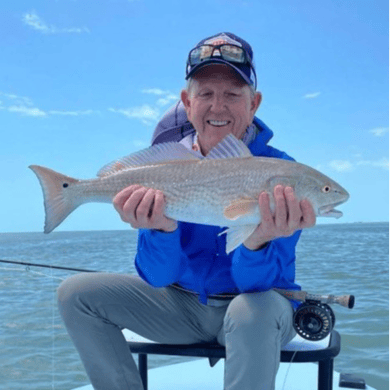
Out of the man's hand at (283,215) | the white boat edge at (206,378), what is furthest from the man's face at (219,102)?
the white boat edge at (206,378)

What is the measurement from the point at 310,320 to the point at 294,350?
180mm

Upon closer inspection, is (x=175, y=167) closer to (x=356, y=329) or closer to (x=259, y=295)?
(x=259, y=295)

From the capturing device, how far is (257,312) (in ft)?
7.58

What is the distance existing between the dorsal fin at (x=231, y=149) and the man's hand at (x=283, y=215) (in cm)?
27

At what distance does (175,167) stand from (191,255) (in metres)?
0.64

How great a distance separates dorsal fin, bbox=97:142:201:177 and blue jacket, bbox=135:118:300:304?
0.36 meters

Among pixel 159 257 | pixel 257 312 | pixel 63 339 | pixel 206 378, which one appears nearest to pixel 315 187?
pixel 257 312

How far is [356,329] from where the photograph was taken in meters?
7.09

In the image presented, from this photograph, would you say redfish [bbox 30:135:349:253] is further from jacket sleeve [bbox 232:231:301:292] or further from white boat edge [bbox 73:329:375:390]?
white boat edge [bbox 73:329:375:390]

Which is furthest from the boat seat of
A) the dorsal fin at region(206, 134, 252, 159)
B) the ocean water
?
the ocean water

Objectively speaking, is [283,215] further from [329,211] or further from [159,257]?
[159,257]

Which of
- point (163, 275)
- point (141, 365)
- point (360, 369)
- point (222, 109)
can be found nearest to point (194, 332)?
point (163, 275)

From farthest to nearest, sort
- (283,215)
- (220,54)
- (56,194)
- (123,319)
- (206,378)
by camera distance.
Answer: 1. (206,378)
2. (220,54)
3. (123,319)
4. (56,194)
5. (283,215)

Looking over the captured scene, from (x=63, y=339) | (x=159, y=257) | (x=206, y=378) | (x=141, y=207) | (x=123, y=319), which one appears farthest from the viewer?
(x=63, y=339)
